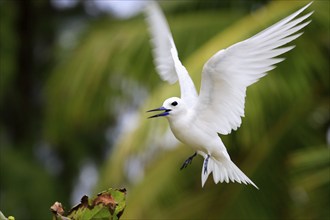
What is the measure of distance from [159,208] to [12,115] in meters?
4.69

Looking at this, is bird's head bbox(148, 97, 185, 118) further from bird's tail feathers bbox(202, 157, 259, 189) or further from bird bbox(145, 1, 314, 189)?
bird's tail feathers bbox(202, 157, 259, 189)

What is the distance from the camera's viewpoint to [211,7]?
20.7 feet

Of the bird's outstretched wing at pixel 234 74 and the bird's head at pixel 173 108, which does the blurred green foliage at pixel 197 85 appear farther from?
the bird's head at pixel 173 108

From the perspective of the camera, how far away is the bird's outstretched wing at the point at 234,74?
1874 mm

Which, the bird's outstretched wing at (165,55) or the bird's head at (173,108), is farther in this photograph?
the bird's outstretched wing at (165,55)

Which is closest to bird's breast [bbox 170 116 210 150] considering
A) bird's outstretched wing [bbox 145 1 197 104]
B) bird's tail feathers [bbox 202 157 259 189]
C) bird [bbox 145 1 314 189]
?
bird [bbox 145 1 314 189]

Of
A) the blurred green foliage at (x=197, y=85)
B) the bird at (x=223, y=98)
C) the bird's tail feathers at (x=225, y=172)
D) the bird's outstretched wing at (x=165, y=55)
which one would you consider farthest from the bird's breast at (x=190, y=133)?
the blurred green foliage at (x=197, y=85)

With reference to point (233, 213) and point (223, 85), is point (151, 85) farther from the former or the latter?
point (223, 85)

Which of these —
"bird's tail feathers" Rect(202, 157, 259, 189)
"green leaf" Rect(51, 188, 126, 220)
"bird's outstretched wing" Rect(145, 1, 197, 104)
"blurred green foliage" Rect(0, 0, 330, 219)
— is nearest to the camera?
"green leaf" Rect(51, 188, 126, 220)

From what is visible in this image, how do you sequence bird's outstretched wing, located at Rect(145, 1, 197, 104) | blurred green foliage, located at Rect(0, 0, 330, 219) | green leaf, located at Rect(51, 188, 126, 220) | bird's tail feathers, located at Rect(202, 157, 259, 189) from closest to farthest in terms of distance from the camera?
green leaf, located at Rect(51, 188, 126, 220) < bird's tail feathers, located at Rect(202, 157, 259, 189) < bird's outstretched wing, located at Rect(145, 1, 197, 104) < blurred green foliage, located at Rect(0, 0, 330, 219)

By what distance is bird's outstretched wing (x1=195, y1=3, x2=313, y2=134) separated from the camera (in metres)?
1.87

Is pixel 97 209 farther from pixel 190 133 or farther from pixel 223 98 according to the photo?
pixel 223 98

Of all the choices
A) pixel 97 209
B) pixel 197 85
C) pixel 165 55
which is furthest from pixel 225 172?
pixel 197 85

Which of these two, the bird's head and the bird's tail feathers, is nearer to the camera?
the bird's head
